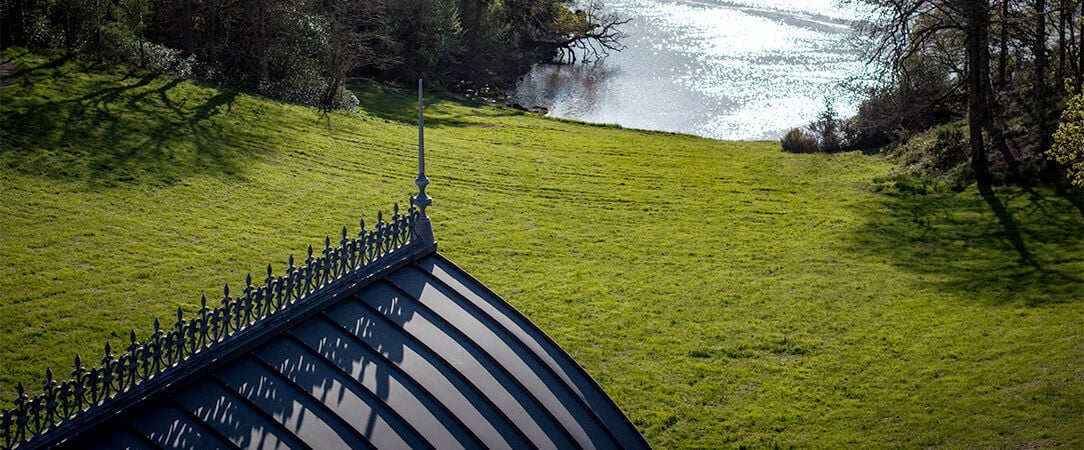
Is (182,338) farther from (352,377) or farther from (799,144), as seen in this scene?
(799,144)

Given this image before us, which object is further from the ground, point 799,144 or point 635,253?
point 799,144

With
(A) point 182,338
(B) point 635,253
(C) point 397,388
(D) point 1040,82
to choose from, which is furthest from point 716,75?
(A) point 182,338

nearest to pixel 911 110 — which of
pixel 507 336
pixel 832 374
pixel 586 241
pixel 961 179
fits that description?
pixel 961 179

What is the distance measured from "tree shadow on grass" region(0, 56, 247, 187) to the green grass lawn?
0.10 meters

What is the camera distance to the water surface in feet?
195

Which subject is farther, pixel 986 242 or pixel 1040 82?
pixel 1040 82

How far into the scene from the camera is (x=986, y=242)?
32062mm

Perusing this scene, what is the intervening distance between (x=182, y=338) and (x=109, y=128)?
24013mm

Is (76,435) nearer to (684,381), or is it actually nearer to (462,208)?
(684,381)

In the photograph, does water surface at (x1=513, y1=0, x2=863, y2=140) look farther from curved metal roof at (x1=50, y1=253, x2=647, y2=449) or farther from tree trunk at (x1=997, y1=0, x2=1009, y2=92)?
curved metal roof at (x1=50, y1=253, x2=647, y2=449)

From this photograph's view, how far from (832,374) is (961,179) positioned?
1885 cm

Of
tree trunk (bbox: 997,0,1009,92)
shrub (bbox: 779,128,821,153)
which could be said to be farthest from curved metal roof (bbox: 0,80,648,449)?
shrub (bbox: 779,128,821,153)

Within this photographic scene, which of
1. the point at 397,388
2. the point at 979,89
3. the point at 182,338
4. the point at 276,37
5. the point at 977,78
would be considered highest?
the point at 977,78

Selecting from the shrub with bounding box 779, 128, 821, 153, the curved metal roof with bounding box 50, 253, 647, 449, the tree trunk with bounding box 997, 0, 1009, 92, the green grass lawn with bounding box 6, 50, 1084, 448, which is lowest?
the green grass lawn with bounding box 6, 50, 1084, 448
